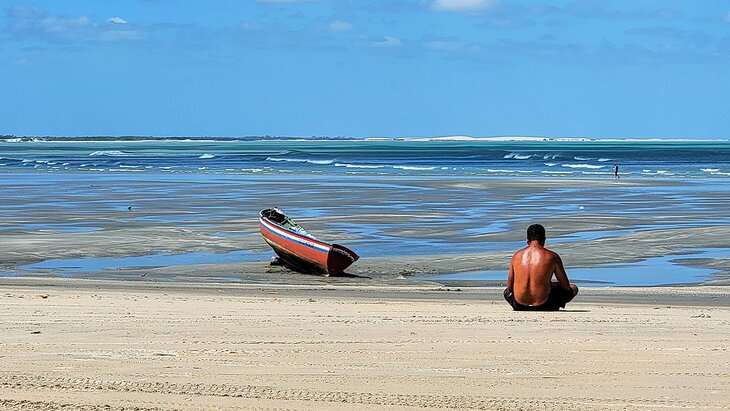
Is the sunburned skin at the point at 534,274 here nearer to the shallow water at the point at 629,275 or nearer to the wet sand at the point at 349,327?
the wet sand at the point at 349,327

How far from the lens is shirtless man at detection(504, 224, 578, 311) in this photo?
34.8ft

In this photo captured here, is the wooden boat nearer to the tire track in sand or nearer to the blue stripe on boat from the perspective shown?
the blue stripe on boat

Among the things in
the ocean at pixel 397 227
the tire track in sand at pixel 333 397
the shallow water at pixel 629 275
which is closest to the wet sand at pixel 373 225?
the ocean at pixel 397 227

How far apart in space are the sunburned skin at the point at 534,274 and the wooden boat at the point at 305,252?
23.3 feet

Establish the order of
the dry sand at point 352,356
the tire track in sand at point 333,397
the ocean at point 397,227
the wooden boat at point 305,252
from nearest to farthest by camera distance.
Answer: the tire track in sand at point 333,397 → the dry sand at point 352,356 → the wooden boat at point 305,252 → the ocean at point 397,227

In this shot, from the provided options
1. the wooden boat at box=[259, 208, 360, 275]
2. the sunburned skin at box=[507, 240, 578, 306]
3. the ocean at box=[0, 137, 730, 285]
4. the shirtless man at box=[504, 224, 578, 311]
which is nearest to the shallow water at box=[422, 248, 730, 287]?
the ocean at box=[0, 137, 730, 285]

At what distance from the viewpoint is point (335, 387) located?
664 centimetres

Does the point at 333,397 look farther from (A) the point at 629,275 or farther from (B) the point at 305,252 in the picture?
(B) the point at 305,252

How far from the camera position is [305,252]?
18375 millimetres

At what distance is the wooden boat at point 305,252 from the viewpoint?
17.8 m

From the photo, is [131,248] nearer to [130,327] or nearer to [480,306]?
[480,306]

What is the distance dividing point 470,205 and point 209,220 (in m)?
10.3

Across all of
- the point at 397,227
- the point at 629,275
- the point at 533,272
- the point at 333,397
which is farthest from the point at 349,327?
the point at 397,227

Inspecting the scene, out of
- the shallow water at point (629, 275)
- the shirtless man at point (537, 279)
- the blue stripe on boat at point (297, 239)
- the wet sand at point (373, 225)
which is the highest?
the shirtless man at point (537, 279)
